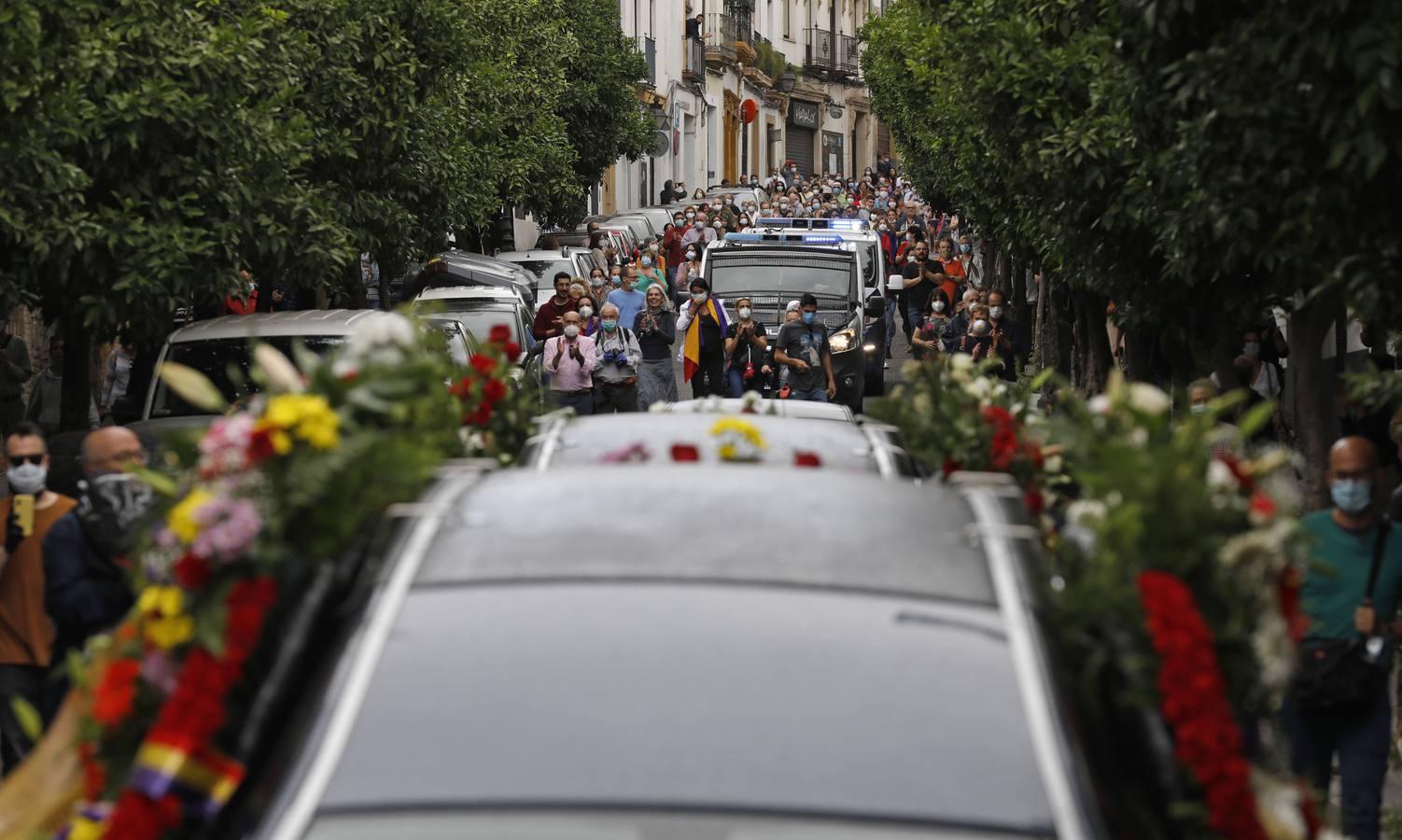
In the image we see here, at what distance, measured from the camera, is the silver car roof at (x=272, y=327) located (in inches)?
540

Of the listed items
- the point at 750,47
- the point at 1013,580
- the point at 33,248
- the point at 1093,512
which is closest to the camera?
the point at 1013,580

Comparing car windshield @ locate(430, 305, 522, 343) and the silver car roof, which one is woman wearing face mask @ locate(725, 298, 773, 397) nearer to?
car windshield @ locate(430, 305, 522, 343)

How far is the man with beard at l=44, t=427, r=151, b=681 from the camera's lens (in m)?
7.73

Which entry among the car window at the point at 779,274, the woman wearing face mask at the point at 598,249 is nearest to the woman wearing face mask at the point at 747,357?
the car window at the point at 779,274

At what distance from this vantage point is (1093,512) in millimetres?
4719

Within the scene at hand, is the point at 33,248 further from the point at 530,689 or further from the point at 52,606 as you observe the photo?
the point at 530,689

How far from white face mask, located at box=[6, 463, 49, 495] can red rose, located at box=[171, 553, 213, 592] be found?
13.1 feet

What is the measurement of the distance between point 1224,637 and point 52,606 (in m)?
4.79

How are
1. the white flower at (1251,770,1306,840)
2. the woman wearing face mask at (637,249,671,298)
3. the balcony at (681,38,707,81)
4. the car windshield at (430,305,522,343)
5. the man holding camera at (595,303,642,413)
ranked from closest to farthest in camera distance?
1. the white flower at (1251,770,1306,840)
2. the man holding camera at (595,303,642,413)
3. the car windshield at (430,305,522,343)
4. the woman wearing face mask at (637,249,671,298)
5. the balcony at (681,38,707,81)

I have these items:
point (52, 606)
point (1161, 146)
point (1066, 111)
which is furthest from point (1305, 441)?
point (52, 606)

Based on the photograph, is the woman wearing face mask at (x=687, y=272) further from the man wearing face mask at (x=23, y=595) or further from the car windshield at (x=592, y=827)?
the car windshield at (x=592, y=827)

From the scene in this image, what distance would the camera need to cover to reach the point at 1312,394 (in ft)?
38.0

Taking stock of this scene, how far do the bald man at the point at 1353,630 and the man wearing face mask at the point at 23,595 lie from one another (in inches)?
183

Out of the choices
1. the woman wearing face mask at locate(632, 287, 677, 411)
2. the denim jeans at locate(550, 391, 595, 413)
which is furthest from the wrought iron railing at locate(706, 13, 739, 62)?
the denim jeans at locate(550, 391, 595, 413)
